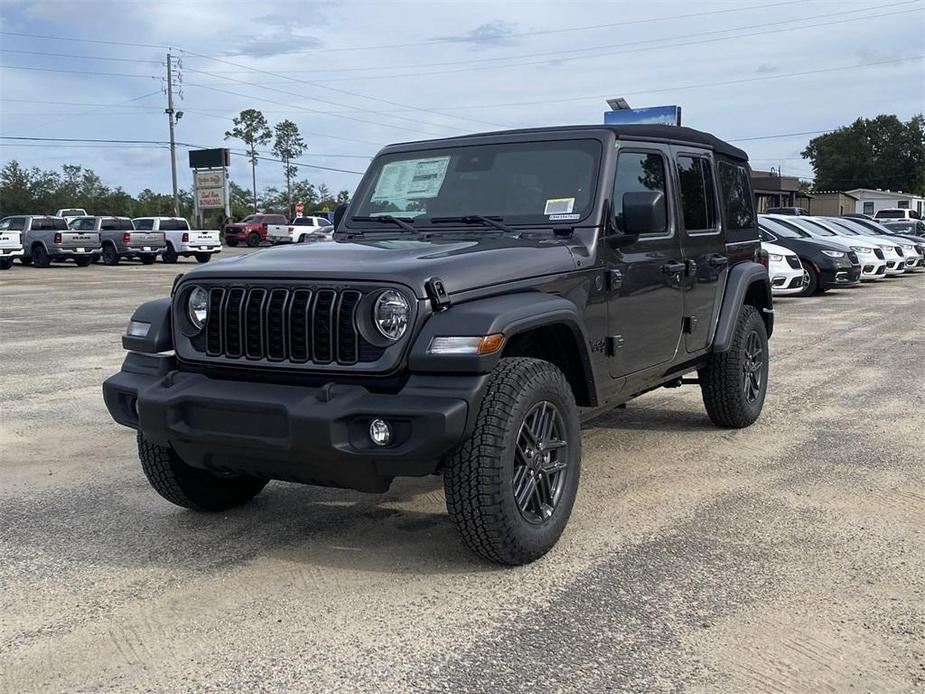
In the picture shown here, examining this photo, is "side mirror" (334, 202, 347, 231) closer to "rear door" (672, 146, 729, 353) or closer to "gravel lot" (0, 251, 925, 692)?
"gravel lot" (0, 251, 925, 692)

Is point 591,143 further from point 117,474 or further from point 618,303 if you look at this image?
point 117,474

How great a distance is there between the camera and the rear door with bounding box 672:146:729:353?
566cm

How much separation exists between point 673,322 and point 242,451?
266 cm

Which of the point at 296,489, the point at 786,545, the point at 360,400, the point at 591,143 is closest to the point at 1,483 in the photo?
the point at 296,489

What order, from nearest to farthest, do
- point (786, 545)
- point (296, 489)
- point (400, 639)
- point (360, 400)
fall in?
point (400, 639), point (360, 400), point (786, 545), point (296, 489)

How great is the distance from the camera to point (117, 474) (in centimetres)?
567

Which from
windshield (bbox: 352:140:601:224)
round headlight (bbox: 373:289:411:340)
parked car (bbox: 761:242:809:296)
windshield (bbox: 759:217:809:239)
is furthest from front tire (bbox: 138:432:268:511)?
windshield (bbox: 759:217:809:239)

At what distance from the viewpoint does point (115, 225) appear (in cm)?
3375

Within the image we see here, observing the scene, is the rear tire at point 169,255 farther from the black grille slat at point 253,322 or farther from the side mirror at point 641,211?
the black grille slat at point 253,322

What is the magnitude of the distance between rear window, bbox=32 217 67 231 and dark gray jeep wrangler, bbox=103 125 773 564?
29.2m

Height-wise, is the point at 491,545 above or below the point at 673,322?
below

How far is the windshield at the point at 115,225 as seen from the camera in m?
33.5

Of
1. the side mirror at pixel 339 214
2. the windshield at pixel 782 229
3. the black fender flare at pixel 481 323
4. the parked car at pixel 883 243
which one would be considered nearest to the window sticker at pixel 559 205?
the black fender flare at pixel 481 323

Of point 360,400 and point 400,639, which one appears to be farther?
point 360,400
